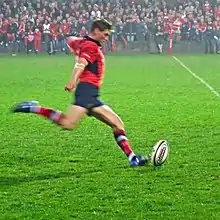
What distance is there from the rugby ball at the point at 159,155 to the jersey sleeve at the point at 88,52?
1.41m

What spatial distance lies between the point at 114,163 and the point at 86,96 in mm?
1034

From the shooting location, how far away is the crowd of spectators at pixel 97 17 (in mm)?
42125

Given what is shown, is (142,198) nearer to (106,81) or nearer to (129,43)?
(106,81)

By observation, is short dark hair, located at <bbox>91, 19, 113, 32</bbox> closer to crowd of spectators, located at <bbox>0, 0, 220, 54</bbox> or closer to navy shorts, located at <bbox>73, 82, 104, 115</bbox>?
navy shorts, located at <bbox>73, 82, 104, 115</bbox>

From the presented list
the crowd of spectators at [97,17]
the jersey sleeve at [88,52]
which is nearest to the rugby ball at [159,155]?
the jersey sleeve at [88,52]

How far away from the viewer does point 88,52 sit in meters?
9.45

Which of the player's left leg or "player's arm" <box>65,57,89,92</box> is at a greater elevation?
"player's arm" <box>65,57,89,92</box>

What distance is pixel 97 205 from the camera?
765cm

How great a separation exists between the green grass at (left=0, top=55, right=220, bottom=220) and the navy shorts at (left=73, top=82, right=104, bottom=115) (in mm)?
826

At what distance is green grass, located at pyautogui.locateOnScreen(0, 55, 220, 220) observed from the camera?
757 cm

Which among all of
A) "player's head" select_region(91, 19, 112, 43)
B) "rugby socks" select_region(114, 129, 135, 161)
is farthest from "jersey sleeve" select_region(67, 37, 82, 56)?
"rugby socks" select_region(114, 129, 135, 161)

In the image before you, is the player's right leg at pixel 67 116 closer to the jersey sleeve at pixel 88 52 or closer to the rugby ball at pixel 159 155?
the jersey sleeve at pixel 88 52

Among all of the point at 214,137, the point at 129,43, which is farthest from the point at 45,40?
the point at 214,137

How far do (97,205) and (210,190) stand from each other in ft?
4.61
